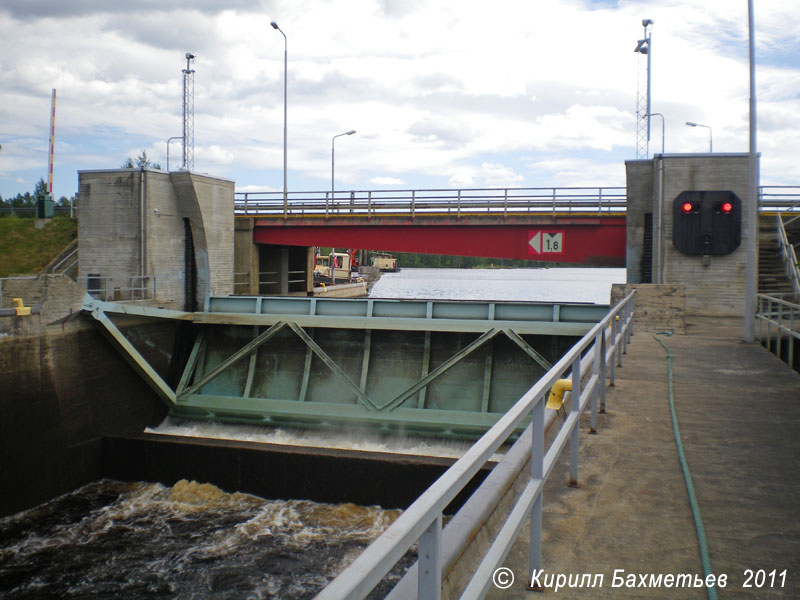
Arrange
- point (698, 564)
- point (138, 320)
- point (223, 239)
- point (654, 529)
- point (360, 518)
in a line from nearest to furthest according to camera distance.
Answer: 1. point (698, 564)
2. point (654, 529)
3. point (360, 518)
4. point (138, 320)
5. point (223, 239)

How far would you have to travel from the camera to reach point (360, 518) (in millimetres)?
13188

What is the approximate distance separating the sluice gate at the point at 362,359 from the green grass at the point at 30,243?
11038mm

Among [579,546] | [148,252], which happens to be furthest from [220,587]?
[148,252]

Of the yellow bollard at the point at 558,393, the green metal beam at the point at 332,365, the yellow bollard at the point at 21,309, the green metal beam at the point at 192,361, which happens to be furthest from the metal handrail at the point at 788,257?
the yellow bollard at the point at 21,309

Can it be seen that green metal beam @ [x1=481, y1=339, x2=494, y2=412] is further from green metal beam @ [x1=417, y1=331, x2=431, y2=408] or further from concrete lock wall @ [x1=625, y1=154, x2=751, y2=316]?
concrete lock wall @ [x1=625, y1=154, x2=751, y2=316]

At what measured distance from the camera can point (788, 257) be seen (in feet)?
65.3

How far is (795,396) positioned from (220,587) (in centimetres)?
936

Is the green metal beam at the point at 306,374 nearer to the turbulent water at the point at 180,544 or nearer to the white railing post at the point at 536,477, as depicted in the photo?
the turbulent water at the point at 180,544

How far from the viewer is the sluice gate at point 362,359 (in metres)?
16.9

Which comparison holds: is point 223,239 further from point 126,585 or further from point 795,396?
point 795,396

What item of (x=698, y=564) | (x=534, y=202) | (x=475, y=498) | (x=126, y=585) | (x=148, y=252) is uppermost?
(x=534, y=202)

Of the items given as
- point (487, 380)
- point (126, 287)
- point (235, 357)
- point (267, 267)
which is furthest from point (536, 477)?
point (267, 267)

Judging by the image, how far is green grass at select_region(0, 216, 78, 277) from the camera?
26484 mm

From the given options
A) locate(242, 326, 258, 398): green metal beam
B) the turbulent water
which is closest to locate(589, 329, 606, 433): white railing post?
the turbulent water
